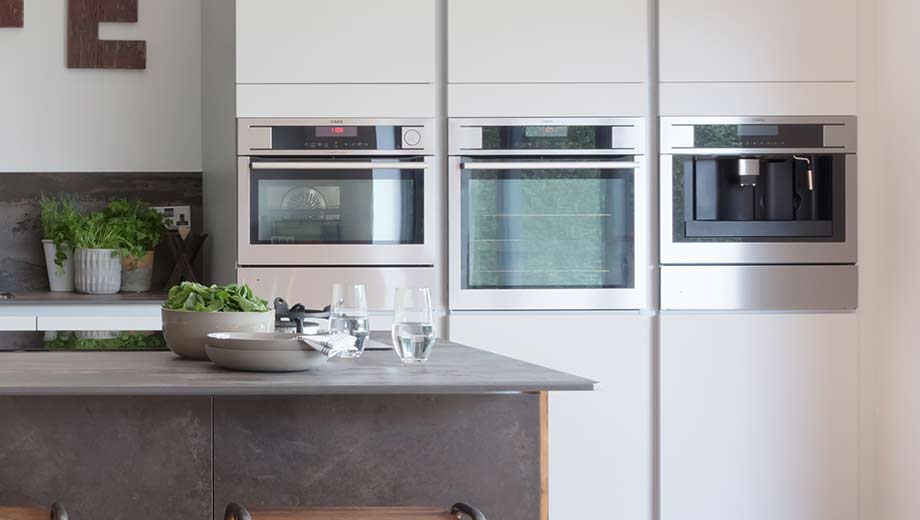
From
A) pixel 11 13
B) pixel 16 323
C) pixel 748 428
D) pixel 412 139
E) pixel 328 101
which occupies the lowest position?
pixel 748 428

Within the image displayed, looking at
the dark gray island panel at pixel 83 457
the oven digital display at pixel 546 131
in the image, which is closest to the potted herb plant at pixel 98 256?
the oven digital display at pixel 546 131

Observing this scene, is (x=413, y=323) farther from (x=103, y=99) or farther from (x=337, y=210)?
(x=103, y=99)

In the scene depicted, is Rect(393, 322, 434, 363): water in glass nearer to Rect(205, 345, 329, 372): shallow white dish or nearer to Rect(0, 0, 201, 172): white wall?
Rect(205, 345, 329, 372): shallow white dish

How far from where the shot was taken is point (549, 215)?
11.3 feet

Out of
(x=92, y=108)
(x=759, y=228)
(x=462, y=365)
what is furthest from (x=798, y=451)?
(x=92, y=108)

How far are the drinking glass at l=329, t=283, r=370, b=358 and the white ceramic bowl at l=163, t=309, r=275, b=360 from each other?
0.25 metres

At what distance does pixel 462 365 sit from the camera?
6.12ft

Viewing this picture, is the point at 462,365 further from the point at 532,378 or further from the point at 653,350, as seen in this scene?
the point at 653,350

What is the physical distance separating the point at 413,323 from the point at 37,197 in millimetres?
3069

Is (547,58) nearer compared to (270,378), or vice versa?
(270,378)

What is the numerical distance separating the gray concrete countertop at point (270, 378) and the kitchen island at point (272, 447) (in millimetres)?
14

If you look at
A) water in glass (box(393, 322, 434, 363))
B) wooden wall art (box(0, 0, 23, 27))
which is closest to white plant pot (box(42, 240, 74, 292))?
wooden wall art (box(0, 0, 23, 27))

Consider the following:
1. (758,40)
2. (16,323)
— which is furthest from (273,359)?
(758,40)

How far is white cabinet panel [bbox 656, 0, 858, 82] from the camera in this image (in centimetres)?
340
